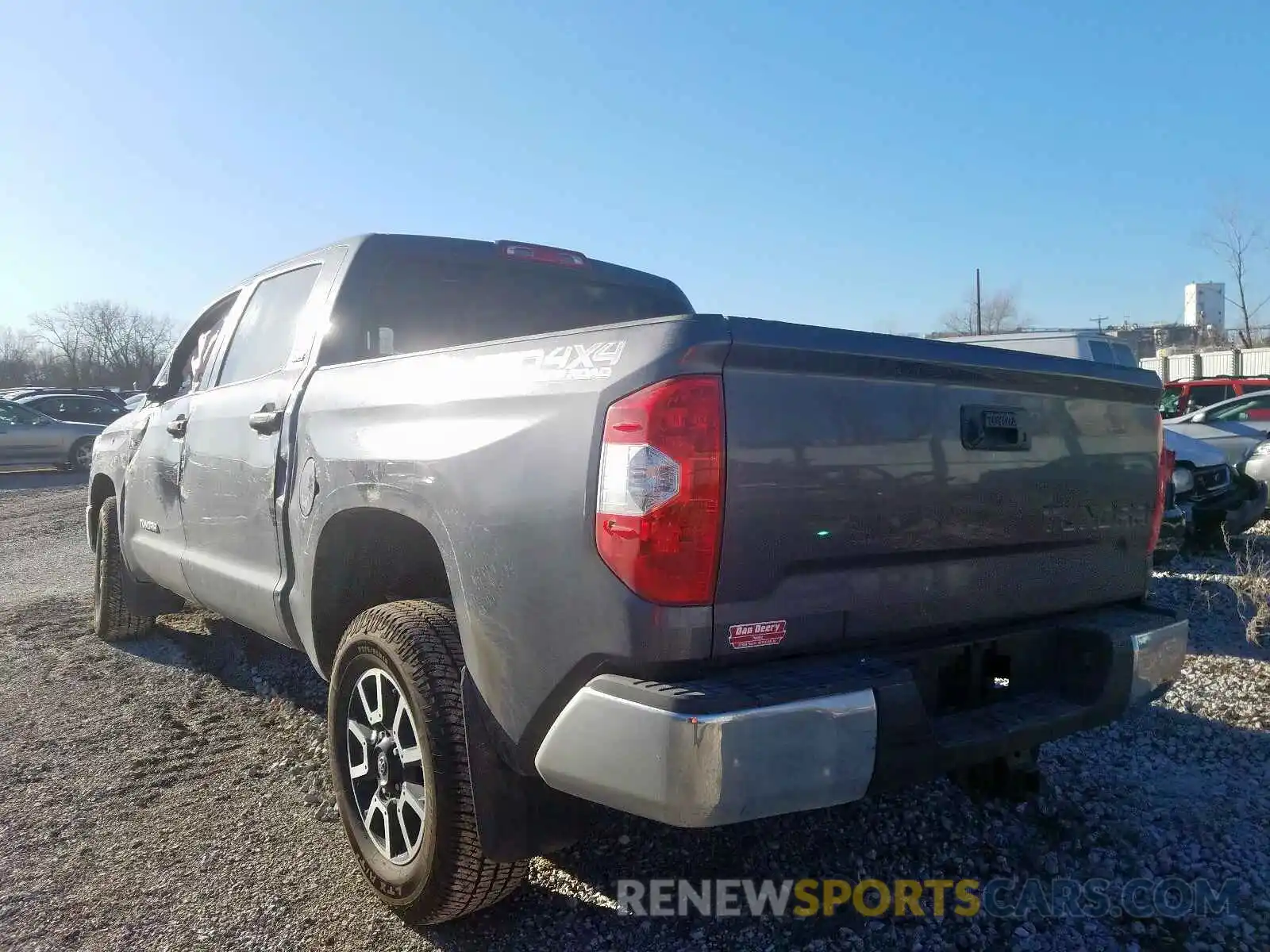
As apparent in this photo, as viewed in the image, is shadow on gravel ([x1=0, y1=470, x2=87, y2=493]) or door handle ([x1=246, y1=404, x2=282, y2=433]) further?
shadow on gravel ([x1=0, y1=470, x2=87, y2=493])

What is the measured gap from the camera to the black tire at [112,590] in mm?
5719

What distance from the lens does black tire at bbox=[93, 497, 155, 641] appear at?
5.72 metres

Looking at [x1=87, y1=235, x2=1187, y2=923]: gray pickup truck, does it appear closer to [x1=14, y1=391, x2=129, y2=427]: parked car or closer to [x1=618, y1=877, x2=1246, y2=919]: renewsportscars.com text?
[x1=618, y1=877, x2=1246, y2=919]: renewsportscars.com text

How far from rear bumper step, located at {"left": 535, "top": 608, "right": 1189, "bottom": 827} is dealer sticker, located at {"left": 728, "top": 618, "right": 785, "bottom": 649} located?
2.3 inches

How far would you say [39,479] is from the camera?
19.3m

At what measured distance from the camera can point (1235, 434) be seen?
11508 millimetres

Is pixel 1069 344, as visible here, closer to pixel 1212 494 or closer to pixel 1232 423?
pixel 1232 423

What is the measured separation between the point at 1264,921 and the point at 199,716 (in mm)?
4281

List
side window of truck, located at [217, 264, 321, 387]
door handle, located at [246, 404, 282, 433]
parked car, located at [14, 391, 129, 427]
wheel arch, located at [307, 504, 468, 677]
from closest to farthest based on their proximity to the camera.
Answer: wheel arch, located at [307, 504, 468, 677], door handle, located at [246, 404, 282, 433], side window of truck, located at [217, 264, 321, 387], parked car, located at [14, 391, 129, 427]

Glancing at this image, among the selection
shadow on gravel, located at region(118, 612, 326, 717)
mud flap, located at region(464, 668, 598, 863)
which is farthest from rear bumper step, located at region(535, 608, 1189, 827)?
shadow on gravel, located at region(118, 612, 326, 717)

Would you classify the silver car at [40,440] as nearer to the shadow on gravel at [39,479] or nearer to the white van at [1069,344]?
the shadow on gravel at [39,479]

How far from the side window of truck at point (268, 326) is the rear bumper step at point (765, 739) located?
2462 millimetres

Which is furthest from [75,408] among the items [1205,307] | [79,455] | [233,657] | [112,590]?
[1205,307]

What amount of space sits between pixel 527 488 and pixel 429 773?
83cm
